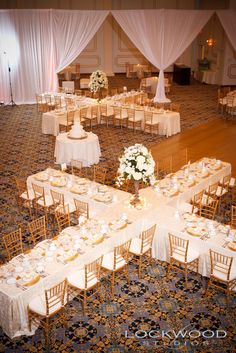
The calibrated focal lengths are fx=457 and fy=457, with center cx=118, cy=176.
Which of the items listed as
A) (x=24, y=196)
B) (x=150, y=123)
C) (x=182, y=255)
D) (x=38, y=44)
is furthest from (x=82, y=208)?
(x=38, y=44)

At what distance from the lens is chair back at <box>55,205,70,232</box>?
318 inches

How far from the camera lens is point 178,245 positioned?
7004 millimetres

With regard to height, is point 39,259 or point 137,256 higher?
point 39,259

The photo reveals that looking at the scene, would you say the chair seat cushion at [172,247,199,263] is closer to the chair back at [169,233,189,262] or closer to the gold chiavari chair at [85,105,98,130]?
the chair back at [169,233,189,262]

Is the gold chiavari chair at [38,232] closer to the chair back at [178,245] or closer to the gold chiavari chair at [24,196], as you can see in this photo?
the gold chiavari chair at [24,196]

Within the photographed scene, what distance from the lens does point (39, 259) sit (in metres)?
6.36

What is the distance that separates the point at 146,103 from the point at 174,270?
30.3 ft

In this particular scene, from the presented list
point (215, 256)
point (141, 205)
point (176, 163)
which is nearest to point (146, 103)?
point (176, 163)

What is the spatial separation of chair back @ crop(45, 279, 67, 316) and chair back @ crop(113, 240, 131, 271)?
928 millimetres

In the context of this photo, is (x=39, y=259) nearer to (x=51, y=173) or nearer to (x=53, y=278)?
(x=53, y=278)

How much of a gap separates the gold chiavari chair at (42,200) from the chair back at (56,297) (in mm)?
2708

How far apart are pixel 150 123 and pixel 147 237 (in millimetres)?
6728

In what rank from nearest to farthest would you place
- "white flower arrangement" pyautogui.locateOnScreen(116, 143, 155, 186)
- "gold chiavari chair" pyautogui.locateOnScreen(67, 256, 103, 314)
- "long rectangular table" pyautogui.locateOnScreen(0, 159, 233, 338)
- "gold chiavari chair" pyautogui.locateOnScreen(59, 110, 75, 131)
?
"long rectangular table" pyautogui.locateOnScreen(0, 159, 233, 338) < "gold chiavari chair" pyautogui.locateOnScreen(67, 256, 103, 314) < "white flower arrangement" pyautogui.locateOnScreen(116, 143, 155, 186) < "gold chiavari chair" pyautogui.locateOnScreen(59, 110, 75, 131)

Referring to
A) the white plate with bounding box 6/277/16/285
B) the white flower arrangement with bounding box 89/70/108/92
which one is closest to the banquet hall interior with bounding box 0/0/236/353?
the white plate with bounding box 6/277/16/285
